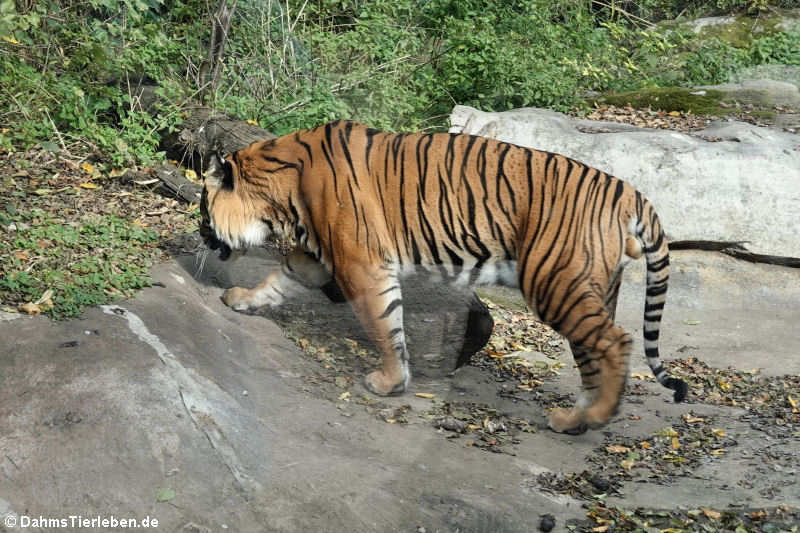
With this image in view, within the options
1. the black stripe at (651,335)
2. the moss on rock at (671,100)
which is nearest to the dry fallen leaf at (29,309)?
the black stripe at (651,335)

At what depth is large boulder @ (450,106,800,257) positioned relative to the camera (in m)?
7.75

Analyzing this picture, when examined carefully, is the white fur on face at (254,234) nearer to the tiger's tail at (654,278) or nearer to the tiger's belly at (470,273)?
the tiger's belly at (470,273)

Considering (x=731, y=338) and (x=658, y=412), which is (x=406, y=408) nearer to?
(x=658, y=412)

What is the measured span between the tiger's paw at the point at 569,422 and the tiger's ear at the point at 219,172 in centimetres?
240

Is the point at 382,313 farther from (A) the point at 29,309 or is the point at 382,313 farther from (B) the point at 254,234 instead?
(A) the point at 29,309

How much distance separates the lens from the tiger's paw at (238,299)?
17.8 feet

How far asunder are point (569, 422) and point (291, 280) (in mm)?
2018

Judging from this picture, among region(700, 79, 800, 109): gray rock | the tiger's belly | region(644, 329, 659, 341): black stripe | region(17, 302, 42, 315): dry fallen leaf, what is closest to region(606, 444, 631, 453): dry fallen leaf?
region(644, 329, 659, 341): black stripe

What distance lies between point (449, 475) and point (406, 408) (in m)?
0.92

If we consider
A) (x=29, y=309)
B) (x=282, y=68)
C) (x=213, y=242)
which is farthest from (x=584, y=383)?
(x=282, y=68)

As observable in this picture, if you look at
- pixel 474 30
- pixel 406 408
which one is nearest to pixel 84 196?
pixel 406 408

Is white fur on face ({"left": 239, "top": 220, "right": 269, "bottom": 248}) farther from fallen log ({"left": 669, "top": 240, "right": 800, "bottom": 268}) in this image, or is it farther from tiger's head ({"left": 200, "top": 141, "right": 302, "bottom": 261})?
fallen log ({"left": 669, "top": 240, "right": 800, "bottom": 268})

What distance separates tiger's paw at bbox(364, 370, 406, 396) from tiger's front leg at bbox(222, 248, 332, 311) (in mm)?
860

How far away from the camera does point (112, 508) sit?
3.20 m
